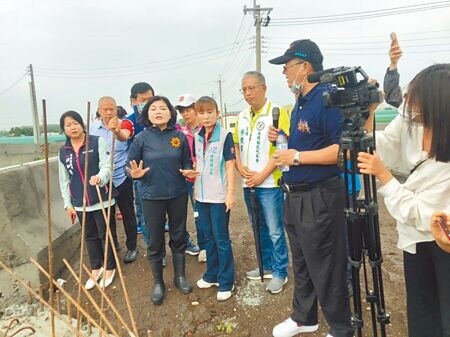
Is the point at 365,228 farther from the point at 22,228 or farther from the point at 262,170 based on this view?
the point at 22,228

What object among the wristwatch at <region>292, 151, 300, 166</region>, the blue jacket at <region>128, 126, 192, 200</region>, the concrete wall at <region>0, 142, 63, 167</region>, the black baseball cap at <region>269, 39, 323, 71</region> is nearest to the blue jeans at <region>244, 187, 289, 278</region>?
the blue jacket at <region>128, 126, 192, 200</region>

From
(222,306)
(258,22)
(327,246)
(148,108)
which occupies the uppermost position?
(258,22)

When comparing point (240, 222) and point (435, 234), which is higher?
point (435, 234)

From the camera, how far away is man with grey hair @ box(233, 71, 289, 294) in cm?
325

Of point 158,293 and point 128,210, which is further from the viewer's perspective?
point 128,210

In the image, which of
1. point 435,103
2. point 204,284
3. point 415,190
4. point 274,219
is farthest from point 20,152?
point 435,103

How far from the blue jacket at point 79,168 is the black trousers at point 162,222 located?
24.9 inches

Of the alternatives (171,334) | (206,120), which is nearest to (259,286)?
(171,334)

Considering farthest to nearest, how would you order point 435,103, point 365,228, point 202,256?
point 202,256 → point 365,228 → point 435,103

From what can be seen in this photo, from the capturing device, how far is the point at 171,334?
2818 mm

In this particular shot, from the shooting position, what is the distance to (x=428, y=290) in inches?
73.1

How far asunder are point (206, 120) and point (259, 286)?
67.2 inches

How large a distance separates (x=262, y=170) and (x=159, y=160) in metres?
0.96

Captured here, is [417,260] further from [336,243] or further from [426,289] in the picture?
[336,243]
